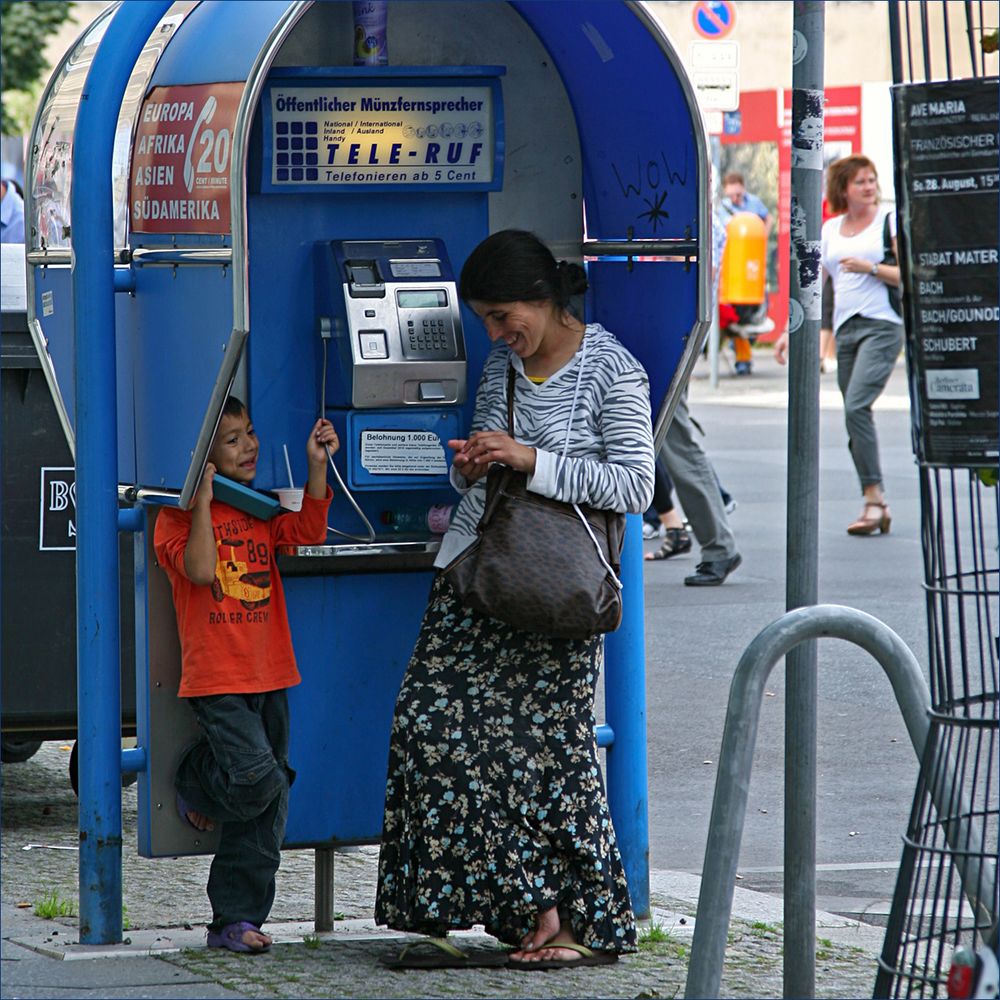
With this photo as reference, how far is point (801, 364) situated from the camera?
12.4 feet

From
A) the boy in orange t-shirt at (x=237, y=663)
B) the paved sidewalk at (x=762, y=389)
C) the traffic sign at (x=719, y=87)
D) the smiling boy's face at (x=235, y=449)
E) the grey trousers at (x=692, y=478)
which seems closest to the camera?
the boy in orange t-shirt at (x=237, y=663)

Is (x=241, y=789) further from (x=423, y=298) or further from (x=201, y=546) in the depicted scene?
(x=423, y=298)

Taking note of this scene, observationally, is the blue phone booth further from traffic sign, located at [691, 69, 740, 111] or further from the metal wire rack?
traffic sign, located at [691, 69, 740, 111]

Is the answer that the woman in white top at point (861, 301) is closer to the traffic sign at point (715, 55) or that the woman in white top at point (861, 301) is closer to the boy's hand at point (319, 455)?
the traffic sign at point (715, 55)

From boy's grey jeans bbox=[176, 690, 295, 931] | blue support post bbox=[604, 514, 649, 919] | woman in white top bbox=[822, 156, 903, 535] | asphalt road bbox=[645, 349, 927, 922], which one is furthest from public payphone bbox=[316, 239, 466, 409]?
woman in white top bbox=[822, 156, 903, 535]

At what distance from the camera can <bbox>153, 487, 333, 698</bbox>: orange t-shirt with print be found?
421cm

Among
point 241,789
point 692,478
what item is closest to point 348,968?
point 241,789

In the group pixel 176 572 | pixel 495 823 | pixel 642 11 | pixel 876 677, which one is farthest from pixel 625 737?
pixel 876 677

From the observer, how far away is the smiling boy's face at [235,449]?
430 cm

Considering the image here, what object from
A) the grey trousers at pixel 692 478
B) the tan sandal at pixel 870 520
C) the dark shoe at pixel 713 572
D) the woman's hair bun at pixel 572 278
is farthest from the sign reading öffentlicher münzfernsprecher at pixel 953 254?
the tan sandal at pixel 870 520

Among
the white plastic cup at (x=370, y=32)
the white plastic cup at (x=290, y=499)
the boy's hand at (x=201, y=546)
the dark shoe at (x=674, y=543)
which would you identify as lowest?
the dark shoe at (x=674, y=543)

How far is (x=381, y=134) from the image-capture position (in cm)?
460

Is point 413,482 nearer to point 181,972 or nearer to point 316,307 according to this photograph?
point 316,307

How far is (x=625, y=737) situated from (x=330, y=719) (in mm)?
698
